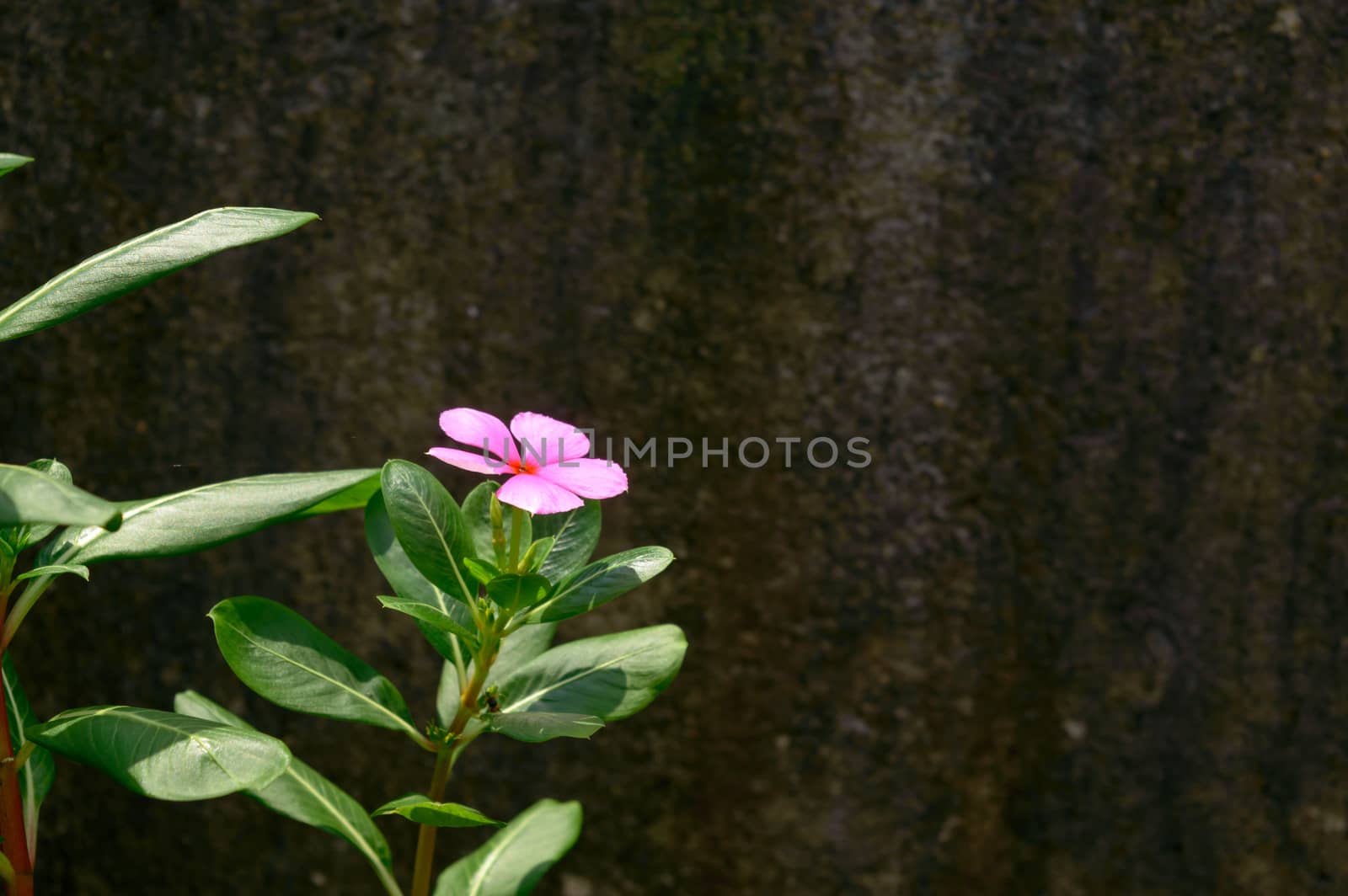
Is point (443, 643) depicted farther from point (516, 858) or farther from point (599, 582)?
point (516, 858)

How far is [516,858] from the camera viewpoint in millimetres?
780

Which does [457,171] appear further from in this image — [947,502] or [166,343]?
[947,502]

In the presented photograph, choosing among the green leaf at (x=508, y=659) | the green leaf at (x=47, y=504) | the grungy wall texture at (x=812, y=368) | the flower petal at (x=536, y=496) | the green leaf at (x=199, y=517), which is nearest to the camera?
the green leaf at (x=47, y=504)

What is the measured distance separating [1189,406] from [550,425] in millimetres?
1045

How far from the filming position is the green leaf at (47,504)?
1.31 feet

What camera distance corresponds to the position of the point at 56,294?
60cm

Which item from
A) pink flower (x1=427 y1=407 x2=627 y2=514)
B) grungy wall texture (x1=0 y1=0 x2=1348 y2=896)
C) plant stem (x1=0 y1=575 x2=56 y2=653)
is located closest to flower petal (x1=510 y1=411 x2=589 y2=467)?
pink flower (x1=427 y1=407 x2=627 y2=514)

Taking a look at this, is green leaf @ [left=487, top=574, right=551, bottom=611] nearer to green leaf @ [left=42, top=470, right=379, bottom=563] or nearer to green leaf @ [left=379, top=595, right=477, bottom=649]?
green leaf @ [left=379, top=595, right=477, bottom=649]

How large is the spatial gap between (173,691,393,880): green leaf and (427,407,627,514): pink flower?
0.30 m

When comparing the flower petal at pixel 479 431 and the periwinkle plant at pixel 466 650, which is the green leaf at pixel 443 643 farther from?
the flower petal at pixel 479 431

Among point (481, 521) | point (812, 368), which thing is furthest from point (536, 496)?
point (812, 368)

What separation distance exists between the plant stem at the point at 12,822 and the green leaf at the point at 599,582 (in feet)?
1.06

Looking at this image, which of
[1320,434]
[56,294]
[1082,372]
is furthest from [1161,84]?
[56,294]

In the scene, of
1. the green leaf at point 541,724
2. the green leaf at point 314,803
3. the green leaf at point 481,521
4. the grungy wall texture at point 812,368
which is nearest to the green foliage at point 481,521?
the green leaf at point 481,521
